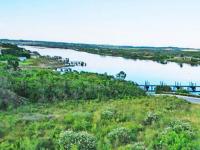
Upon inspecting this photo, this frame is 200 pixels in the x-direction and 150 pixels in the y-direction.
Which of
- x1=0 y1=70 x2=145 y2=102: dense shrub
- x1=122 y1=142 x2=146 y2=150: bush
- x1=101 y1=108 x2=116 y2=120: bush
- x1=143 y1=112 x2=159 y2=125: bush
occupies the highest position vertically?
x1=122 y1=142 x2=146 y2=150: bush

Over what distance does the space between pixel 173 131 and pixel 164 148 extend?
1.89 metres

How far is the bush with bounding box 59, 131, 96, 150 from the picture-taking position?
598 inches

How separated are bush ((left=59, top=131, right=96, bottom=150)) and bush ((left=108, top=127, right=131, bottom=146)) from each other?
80cm

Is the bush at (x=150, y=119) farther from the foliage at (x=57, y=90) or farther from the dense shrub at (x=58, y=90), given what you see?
the dense shrub at (x=58, y=90)

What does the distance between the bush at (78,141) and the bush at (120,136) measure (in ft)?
2.61

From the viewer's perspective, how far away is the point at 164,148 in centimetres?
1437

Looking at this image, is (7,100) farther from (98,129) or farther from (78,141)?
(78,141)

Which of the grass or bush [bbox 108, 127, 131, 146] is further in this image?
bush [bbox 108, 127, 131, 146]

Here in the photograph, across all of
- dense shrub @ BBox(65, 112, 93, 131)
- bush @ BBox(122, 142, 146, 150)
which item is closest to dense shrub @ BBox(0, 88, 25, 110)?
dense shrub @ BBox(65, 112, 93, 131)

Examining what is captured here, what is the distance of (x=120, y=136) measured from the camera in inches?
641

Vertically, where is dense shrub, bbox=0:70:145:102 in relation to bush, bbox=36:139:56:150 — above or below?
below

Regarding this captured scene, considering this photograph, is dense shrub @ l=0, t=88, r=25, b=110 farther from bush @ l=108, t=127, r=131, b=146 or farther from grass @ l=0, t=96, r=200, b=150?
bush @ l=108, t=127, r=131, b=146

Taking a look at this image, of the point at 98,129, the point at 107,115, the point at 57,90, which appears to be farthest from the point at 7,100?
the point at 98,129

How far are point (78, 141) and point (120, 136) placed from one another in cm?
172
